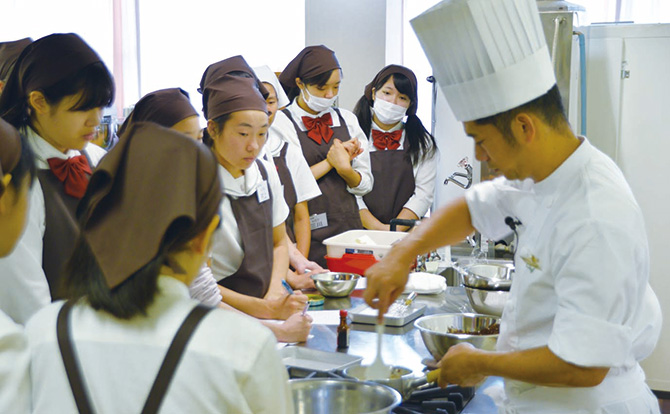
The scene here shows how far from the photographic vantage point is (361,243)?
3.17 meters

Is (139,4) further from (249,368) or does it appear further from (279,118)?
(249,368)

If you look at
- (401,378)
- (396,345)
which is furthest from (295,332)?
(401,378)

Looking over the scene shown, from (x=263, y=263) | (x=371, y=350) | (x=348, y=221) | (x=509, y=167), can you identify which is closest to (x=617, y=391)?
(x=509, y=167)

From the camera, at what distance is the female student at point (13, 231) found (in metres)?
1.08

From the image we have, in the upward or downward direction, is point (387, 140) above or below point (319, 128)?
below

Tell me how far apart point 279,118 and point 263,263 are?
1321 mm

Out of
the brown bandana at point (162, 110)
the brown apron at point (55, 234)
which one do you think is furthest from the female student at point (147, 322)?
the brown bandana at point (162, 110)

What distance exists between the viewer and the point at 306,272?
119 inches

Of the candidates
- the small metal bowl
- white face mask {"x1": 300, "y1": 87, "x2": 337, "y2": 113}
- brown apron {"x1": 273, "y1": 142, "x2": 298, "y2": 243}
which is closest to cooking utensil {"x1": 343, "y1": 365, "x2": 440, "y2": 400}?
the small metal bowl

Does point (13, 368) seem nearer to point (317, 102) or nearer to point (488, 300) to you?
point (488, 300)

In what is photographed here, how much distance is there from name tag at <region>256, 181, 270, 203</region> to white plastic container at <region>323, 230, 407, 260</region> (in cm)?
47

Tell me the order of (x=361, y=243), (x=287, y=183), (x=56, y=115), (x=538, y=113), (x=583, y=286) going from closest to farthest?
(x=583, y=286), (x=538, y=113), (x=56, y=115), (x=361, y=243), (x=287, y=183)

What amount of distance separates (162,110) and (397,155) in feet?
7.41

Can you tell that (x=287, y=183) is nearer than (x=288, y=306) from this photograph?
No
